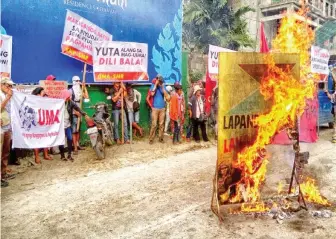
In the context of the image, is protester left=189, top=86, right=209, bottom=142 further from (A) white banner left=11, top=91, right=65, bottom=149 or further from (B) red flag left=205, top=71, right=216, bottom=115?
(A) white banner left=11, top=91, right=65, bottom=149

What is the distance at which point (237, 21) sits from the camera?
74.2ft

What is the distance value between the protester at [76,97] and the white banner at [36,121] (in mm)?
1236

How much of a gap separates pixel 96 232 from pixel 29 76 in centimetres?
582

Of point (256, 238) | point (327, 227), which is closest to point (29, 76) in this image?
point (256, 238)

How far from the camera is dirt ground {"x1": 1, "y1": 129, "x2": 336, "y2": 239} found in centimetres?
478

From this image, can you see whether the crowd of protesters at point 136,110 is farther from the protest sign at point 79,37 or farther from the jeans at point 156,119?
the protest sign at point 79,37

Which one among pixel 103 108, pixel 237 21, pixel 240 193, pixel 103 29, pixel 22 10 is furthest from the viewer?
pixel 237 21

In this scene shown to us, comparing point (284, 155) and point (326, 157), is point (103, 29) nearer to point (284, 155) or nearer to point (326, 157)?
point (284, 155)

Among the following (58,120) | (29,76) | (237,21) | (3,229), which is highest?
(237,21)

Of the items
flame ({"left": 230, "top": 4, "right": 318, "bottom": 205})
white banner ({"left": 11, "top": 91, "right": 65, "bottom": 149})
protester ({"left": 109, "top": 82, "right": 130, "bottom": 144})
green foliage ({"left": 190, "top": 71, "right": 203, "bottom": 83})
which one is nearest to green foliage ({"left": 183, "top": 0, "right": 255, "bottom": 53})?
green foliage ({"left": 190, "top": 71, "right": 203, "bottom": 83})

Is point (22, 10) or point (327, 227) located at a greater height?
point (22, 10)

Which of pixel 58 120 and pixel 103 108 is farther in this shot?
pixel 103 108

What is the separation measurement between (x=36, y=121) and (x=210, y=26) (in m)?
16.8

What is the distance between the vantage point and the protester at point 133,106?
35.4 feet
